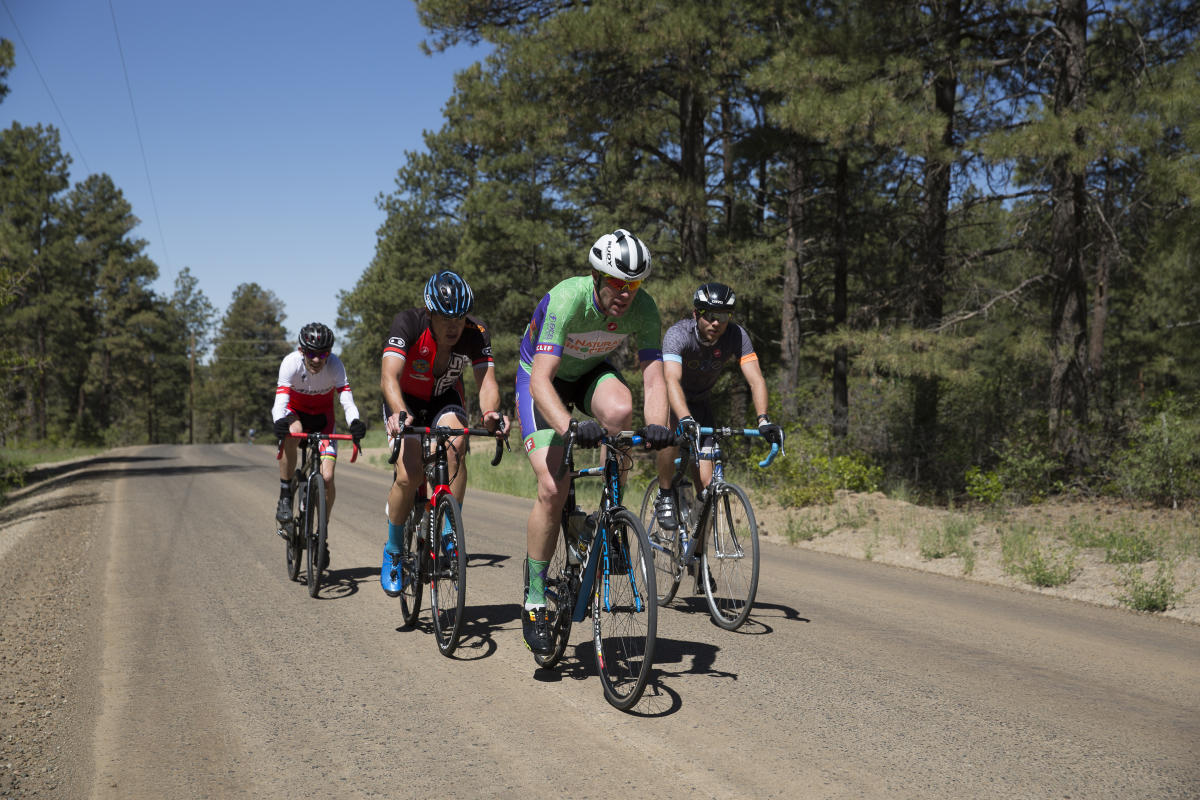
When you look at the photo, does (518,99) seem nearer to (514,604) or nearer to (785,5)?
(785,5)

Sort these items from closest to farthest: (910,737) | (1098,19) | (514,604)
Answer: (910,737), (514,604), (1098,19)

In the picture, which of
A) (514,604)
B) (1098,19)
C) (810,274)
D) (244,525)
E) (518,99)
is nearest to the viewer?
(514,604)

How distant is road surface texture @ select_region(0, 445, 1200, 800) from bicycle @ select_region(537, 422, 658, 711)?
25 centimetres

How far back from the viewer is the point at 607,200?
2506 centimetres

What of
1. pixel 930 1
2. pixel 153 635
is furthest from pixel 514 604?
pixel 930 1

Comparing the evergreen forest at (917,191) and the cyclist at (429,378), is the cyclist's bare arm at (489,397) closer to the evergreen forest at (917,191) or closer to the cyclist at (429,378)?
the cyclist at (429,378)

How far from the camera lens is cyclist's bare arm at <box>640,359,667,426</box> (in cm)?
465

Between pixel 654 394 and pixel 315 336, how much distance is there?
3832 millimetres

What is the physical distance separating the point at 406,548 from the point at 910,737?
3.79m

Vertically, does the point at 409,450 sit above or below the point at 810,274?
below

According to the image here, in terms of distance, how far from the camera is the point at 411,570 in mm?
5828

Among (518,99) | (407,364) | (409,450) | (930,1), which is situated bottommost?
(409,450)

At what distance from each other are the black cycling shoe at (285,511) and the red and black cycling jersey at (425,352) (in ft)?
7.44

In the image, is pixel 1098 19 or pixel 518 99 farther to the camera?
pixel 518 99
